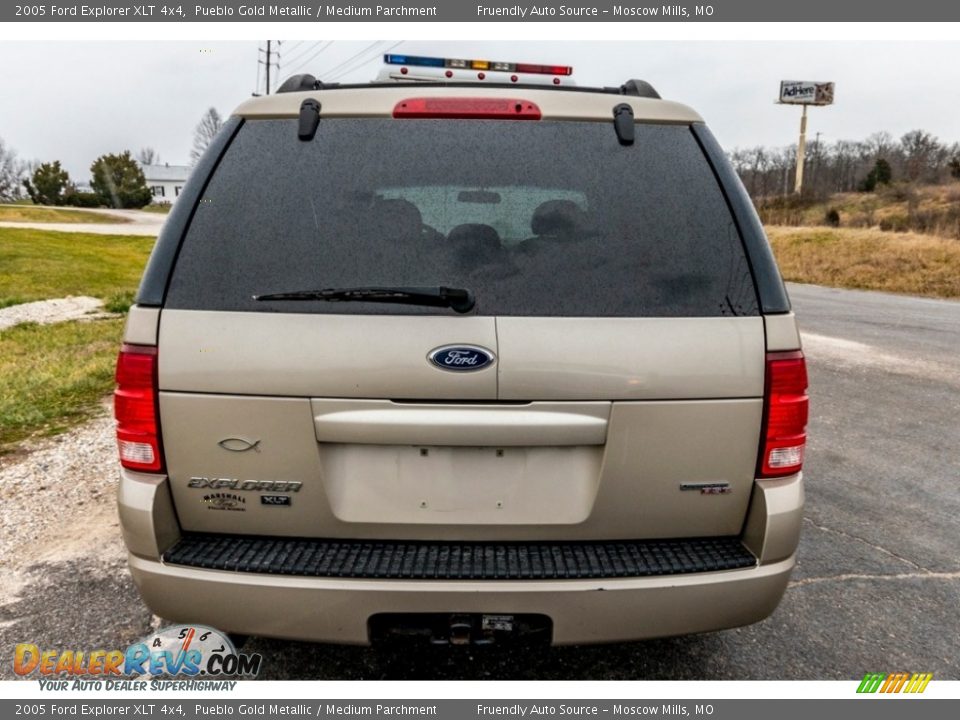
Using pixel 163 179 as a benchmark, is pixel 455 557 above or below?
below

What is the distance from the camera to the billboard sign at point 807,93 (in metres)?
67.0

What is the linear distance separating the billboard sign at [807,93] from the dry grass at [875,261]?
42.1 meters

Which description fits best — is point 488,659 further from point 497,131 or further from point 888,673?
point 497,131

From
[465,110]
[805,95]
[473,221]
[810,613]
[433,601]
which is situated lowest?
[810,613]

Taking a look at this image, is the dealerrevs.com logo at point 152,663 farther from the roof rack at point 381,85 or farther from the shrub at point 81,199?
the shrub at point 81,199

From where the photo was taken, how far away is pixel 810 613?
2.94 metres

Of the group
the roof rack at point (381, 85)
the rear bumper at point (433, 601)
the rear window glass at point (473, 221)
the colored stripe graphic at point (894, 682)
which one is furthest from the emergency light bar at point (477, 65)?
the colored stripe graphic at point (894, 682)

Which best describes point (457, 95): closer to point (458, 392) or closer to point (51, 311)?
point (458, 392)

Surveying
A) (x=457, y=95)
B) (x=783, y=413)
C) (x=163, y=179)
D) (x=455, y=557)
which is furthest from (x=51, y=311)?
(x=163, y=179)

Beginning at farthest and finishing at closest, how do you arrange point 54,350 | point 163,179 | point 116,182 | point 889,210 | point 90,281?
point 163,179, point 116,182, point 889,210, point 90,281, point 54,350

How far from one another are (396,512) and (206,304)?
0.82 m

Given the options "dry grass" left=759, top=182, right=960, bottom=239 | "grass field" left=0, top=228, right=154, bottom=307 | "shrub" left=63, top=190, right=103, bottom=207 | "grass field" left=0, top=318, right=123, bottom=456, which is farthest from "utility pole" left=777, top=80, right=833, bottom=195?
"grass field" left=0, top=318, right=123, bottom=456

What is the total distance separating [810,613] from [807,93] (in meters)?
77.6

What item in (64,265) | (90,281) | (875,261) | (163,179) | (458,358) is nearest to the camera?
(458,358)
